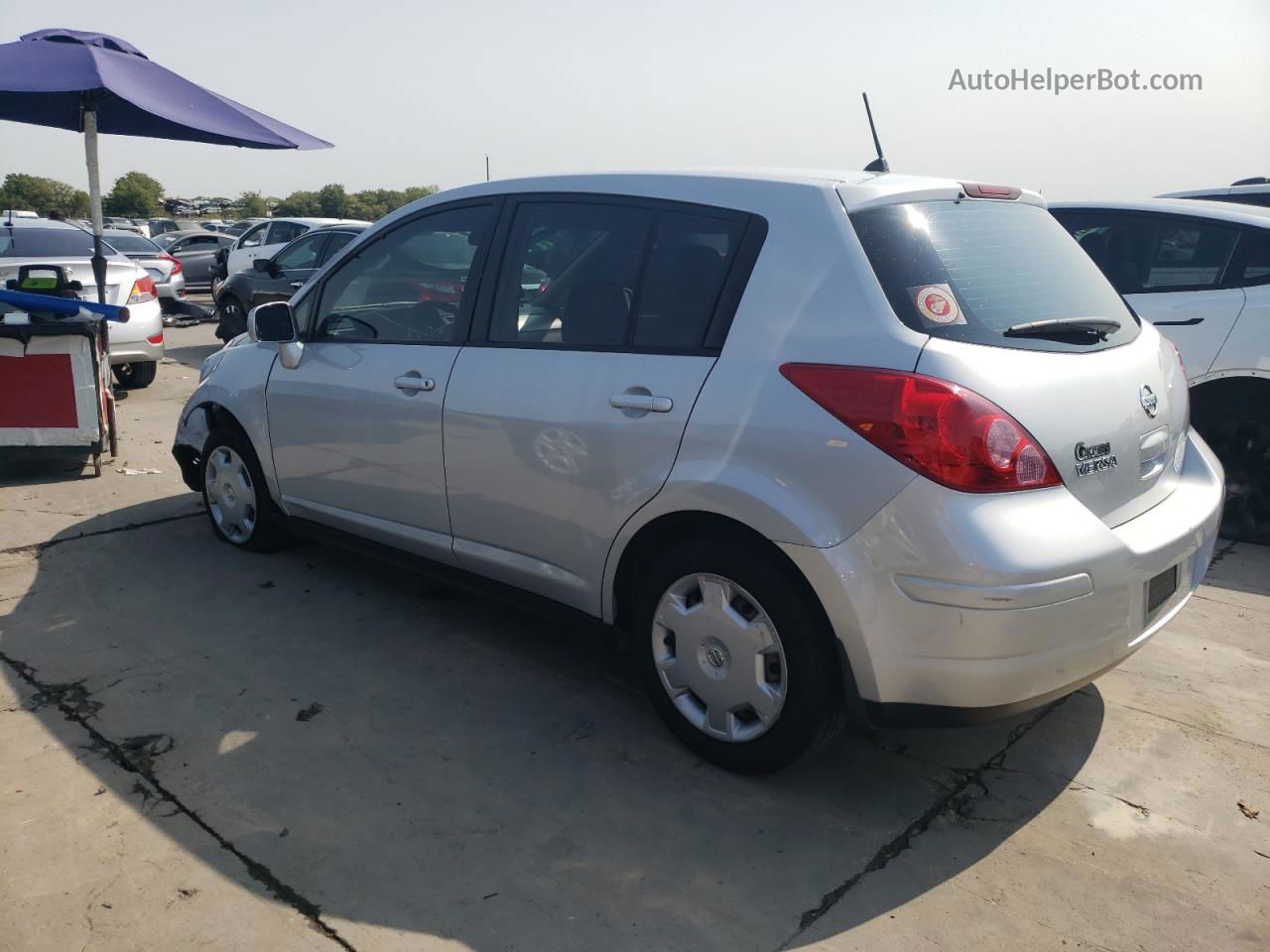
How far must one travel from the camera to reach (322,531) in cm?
457

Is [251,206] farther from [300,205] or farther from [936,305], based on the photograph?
[936,305]

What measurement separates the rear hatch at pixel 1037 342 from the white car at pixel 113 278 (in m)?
7.28

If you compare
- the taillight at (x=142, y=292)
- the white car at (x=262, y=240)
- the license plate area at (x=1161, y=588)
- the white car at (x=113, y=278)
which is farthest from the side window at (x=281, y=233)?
the license plate area at (x=1161, y=588)

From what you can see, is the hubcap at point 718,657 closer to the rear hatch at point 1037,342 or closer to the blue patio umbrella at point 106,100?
the rear hatch at point 1037,342

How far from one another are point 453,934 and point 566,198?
235cm

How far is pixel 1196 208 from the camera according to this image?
18.0 feet

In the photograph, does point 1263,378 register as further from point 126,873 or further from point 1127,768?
point 126,873

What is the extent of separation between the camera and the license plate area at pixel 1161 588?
113 inches

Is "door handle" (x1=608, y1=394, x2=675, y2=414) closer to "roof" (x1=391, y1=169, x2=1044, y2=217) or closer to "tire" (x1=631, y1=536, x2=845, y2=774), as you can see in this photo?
"tire" (x1=631, y1=536, x2=845, y2=774)

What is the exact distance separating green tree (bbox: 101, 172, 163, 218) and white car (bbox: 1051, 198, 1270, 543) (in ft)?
217

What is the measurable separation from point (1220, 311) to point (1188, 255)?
385mm

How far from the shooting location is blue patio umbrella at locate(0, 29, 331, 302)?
6344 mm

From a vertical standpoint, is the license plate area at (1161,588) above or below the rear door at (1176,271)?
below

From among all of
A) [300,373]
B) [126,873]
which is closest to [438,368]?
[300,373]
